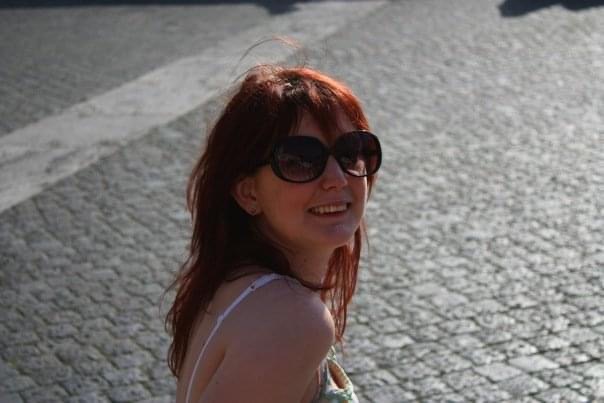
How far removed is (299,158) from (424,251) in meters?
4.15

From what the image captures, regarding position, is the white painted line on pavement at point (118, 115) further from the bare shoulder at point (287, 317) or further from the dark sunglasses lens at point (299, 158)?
the bare shoulder at point (287, 317)

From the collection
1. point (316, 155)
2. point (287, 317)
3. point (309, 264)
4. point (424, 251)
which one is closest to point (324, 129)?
point (316, 155)

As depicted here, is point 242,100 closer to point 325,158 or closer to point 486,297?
point 325,158

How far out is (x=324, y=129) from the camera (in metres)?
2.12

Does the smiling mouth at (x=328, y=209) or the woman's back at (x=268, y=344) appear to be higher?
the smiling mouth at (x=328, y=209)

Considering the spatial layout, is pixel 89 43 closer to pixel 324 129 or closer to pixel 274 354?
pixel 324 129

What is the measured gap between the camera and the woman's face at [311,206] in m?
2.12

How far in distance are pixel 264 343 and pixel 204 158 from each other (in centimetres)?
47

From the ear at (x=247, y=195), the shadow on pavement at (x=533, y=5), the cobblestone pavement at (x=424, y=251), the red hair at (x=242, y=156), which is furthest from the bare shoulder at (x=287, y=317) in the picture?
the shadow on pavement at (x=533, y=5)

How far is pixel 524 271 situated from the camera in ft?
18.9

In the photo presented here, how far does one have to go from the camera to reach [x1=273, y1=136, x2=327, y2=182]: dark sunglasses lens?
6.76ft

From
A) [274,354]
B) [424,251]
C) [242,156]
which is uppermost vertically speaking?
[242,156]

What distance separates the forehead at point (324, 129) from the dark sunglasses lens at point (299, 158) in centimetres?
2

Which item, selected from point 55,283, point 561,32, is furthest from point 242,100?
point 561,32
